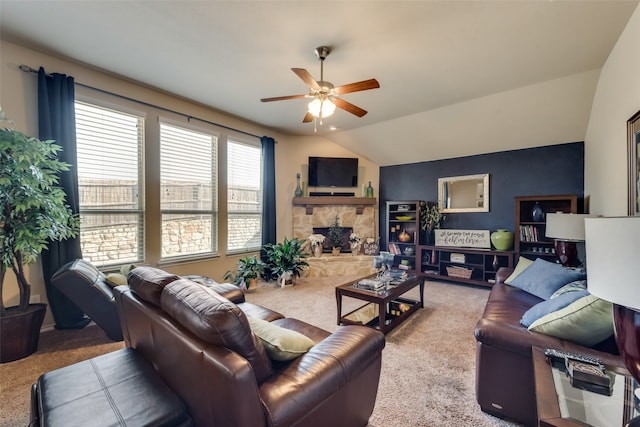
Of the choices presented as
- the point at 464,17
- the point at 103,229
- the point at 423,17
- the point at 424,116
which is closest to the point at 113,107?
the point at 103,229

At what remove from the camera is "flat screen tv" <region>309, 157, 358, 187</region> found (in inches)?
220

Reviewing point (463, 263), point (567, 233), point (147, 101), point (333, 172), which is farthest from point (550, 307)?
point (147, 101)

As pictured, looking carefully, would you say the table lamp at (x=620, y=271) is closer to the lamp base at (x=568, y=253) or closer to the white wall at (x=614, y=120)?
the white wall at (x=614, y=120)

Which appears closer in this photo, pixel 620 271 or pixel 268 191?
pixel 620 271

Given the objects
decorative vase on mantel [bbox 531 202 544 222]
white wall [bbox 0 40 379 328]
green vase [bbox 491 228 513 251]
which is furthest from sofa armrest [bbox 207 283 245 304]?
decorative vase on mantel [bbox 531 202 544 222]

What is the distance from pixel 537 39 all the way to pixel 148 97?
435 cm

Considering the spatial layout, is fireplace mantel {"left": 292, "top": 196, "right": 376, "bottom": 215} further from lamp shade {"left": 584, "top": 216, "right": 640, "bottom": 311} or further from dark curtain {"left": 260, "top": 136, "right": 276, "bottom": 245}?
lamp shade {"left": 584, "top": 216, "right": 640, "bottom": 311}

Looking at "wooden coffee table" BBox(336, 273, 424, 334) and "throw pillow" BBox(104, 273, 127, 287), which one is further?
"wooden coffee table" BBox(336, 273, 424, 334)

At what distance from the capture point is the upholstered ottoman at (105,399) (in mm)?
1078

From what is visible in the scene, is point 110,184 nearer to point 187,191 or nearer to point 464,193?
point 187,191

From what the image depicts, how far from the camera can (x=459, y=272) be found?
4660 mm

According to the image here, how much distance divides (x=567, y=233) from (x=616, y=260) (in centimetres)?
298

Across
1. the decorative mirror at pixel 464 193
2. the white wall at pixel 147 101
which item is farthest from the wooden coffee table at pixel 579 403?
the white wall at pixel 147 101

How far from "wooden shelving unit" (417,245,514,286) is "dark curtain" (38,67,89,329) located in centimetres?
497
